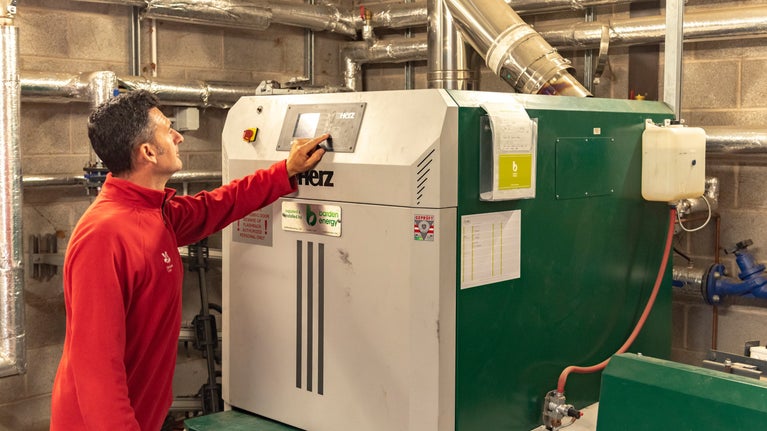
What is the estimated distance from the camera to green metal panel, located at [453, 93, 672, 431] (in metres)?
1.64

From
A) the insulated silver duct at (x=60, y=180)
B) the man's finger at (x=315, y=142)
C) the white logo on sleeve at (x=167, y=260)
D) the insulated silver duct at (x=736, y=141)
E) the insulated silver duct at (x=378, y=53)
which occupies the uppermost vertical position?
the insulated silver duct at (x=378, y=53)

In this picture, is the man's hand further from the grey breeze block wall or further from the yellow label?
the grey breeze block wall

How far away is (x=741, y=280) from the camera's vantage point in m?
2.75

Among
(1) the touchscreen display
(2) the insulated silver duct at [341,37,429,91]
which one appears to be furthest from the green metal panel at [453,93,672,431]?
(2) the insulated silver duct at [341,37,429,91]

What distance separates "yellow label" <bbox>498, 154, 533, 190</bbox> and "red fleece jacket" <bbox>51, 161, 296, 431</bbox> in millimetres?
483

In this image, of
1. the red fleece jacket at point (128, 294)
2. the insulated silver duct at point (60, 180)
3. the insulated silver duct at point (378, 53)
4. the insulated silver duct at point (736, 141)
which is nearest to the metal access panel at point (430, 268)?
the red fleece jacket at point (128, 294)

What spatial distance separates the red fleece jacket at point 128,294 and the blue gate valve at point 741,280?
167 centimetres

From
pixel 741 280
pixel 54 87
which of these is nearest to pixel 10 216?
pixel 54 87

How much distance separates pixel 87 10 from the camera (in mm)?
3137

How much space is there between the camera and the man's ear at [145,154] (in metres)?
1.77

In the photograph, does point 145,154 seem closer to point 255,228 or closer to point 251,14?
point 255,228

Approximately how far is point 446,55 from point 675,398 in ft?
6.39

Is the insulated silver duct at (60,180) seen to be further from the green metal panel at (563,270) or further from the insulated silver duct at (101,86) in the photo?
the green metal panel at (563,270)

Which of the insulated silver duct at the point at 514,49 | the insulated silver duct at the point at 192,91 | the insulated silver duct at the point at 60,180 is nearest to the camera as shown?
the insulated silver duct at the point at 514,49
